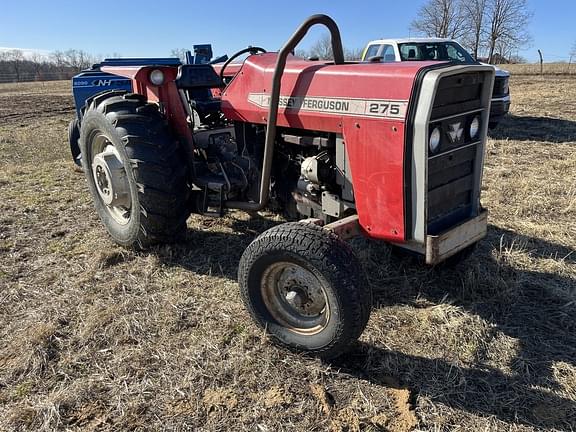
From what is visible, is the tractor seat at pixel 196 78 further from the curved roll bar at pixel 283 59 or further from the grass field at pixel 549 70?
the grass field at pixel 549 70

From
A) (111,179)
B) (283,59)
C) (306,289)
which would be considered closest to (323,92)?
(283,59)

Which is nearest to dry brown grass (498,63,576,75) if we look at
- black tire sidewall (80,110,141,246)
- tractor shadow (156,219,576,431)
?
tractor shadow (156,219,576,431)

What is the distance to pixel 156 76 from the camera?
3730 millimetres

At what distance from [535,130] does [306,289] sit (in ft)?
28.1

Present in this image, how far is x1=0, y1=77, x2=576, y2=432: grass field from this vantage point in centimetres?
236

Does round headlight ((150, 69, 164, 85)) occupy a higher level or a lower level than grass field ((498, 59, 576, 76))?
lower

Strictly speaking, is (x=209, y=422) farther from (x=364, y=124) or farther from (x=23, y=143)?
(x=23, y=143)

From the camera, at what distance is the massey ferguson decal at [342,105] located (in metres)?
2.54

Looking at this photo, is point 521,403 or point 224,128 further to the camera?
point 224,128

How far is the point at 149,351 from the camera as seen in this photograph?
9.29 ft

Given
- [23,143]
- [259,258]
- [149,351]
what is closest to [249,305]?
[259,258]

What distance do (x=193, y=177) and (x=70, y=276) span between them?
1215 millimetres

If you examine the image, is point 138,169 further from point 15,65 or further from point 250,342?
point 15,65

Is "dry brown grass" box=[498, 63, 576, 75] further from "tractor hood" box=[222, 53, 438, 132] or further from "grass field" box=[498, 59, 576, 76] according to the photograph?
"tractor hood" box=[222, 53, 438, 132]
